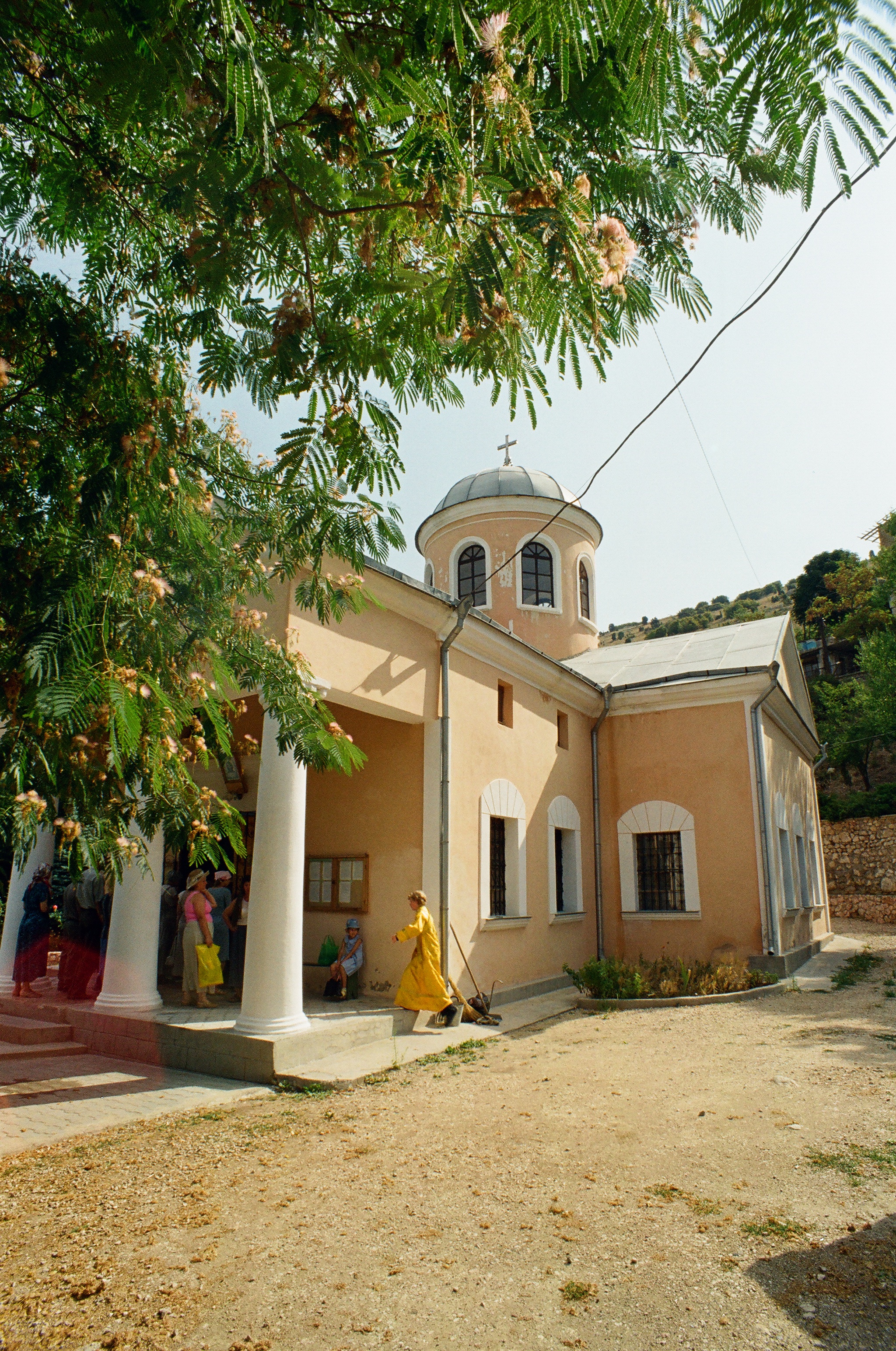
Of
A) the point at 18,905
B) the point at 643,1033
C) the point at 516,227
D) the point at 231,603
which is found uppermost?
the point at 516,227

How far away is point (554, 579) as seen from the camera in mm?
16797

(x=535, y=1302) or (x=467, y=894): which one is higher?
(x=467, y=894)

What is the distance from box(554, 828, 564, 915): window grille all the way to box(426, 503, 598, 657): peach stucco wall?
183 inches

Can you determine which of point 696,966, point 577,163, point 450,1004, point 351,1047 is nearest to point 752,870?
point 696,966

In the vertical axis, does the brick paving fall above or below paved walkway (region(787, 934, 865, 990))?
above

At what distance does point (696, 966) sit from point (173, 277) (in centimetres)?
1095

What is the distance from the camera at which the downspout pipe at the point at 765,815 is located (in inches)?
475

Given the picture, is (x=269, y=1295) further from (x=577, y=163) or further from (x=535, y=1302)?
(x=577, y=163)

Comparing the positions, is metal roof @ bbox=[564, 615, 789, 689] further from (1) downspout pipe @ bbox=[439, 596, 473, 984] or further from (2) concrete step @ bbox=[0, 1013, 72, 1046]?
(2) concrete step @ bbox=[0, 1013, 72, 1046]

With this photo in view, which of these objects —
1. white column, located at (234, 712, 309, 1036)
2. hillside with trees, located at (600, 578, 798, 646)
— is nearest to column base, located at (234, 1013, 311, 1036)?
white column, located at (234, 712, 309, 1036)

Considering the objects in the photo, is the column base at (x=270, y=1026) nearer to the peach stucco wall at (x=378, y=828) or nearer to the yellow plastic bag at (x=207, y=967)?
the yellow plastic bag at (x=207, y=967)

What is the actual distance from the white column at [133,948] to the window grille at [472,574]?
377 inches

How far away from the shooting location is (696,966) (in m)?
11.3

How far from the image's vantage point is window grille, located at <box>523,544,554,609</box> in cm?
1669
